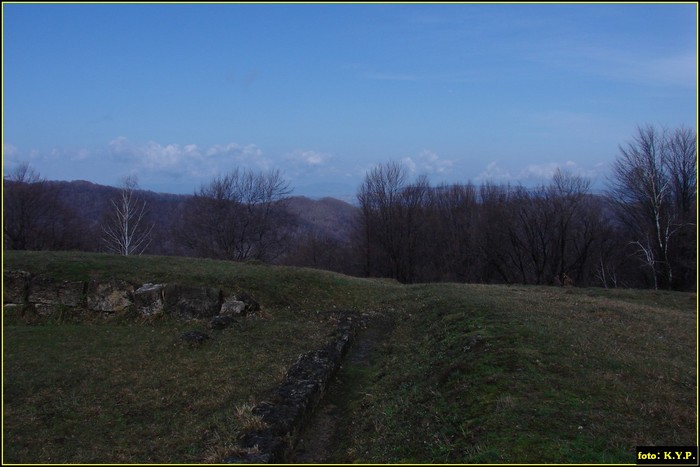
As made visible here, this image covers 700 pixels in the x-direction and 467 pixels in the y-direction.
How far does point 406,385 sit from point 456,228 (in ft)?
142

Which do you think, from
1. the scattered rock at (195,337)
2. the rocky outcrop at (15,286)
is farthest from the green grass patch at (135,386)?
the rocky outcrop at (15,286)

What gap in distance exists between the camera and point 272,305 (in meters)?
16.1

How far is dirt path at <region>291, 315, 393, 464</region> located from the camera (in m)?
7.02

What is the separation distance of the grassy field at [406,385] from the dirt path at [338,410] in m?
0.17

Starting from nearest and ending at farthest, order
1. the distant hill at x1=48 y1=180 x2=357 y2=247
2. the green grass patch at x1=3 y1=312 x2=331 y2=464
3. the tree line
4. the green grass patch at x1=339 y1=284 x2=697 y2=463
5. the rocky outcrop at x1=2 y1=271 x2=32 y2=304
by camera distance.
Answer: the green grass patch at x1=339 y1=284 x2=697 y2=463 → the green grass patch at x1=3 y1=312 x2=331 y2=464 → the rocky outcrop at x1=2 y1=271 x2=32 y2=304 → the tree line → the distant hill at x1=48 y1=180 x2=357 y2=247

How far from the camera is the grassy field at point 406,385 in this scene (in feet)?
20.5

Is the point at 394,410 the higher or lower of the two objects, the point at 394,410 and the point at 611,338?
the lower

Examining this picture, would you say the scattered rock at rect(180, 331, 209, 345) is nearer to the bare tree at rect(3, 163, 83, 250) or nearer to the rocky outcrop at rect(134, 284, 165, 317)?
the rocky outcrop at rect(134, 284, 165, 317)

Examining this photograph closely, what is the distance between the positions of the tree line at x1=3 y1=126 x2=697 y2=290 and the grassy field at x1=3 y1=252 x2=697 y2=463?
24111 millimetres

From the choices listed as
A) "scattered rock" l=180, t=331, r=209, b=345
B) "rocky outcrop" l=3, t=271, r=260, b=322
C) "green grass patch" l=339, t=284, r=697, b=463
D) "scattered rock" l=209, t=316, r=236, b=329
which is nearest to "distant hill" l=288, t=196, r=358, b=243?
"rocky outcrop" l=3, t=271, r=260, b=322

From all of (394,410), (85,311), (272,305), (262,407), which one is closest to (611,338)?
(394,410)

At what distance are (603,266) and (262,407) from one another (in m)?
41.0

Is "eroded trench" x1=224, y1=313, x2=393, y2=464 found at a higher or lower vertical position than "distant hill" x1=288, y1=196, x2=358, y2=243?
lower

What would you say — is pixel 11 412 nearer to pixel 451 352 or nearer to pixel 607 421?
pixel 451 352
